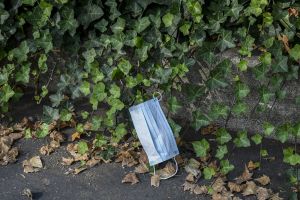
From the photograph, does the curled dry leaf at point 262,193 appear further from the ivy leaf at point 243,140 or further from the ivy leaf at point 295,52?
the ivy leaf at point 295,52

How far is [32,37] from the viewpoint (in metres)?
4.34

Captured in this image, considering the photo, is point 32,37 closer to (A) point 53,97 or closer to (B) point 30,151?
(A) point 53,97

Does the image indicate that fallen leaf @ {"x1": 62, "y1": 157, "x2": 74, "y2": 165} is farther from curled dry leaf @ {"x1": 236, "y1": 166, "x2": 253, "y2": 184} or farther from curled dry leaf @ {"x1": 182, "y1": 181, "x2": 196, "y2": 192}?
curled dry leaf @ {"x1": 236, "y1": 166, "x2": 253, "y2": 184}

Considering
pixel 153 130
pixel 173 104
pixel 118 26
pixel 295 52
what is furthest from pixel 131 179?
pixel 295 52

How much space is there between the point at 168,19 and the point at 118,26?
376 mm

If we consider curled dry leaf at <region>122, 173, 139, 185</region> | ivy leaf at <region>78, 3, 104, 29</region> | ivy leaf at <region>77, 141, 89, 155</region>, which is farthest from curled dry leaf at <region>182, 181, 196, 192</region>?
ivy leaf at <region>78, 3, 104, 29</region>

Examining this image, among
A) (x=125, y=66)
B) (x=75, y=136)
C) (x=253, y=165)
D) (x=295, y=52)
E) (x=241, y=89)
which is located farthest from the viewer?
(x=75, y=136)

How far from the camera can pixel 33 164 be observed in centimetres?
422

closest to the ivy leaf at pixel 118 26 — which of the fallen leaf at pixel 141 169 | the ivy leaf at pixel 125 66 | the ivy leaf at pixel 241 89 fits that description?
the ivy leaf at pixel 125 66

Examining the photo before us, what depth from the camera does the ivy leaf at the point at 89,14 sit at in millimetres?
4012

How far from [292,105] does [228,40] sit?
0.80 meters

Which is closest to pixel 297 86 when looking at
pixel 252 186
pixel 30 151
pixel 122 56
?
pixel 252 186

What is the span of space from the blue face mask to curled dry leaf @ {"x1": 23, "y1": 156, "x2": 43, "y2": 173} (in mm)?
861

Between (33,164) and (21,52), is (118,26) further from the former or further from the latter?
(33,164)
